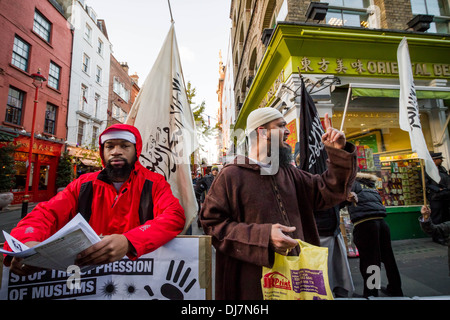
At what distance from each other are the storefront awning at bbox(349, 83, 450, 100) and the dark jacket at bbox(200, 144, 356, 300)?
4096 mm

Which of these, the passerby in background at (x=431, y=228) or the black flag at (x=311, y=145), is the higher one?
the black flag at (x=311, y=145)

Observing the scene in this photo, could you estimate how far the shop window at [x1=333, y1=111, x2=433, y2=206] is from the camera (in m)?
6.10

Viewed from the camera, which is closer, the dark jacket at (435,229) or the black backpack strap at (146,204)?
the black backpack strap at (146,204)

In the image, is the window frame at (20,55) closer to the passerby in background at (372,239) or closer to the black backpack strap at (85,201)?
the black backpack strap at (85,201)

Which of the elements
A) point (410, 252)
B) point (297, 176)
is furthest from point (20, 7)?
point (410, 252)

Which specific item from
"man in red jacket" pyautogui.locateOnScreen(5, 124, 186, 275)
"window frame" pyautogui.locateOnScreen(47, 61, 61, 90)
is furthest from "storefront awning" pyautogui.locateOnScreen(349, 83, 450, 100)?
"window frame" pyautogui.locateOnScreen(47, 61, 61, 90)

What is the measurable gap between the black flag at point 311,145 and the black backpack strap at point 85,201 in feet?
7.67

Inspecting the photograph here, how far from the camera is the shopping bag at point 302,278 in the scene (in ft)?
3.89

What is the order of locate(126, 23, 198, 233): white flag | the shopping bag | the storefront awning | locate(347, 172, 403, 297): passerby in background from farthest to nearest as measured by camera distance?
the storefront awning
locate(347, 172, 403, 297): passerby in background
locate(126, 23, 198, 233): white flag
the shopping bag

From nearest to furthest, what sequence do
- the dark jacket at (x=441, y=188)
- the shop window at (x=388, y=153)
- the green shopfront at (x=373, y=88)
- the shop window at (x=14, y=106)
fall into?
the dark jacket at (x=441, y=188)
the green shopfront at (x=373, y=88)
the shop window at (x=388, y=153)
the shop window at (x=14, y=106)

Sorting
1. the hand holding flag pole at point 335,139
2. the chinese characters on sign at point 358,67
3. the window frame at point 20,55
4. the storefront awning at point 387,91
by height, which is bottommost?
the hand holding flag pole at point 335,139

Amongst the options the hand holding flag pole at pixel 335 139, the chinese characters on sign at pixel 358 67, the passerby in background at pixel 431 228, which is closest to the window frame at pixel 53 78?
the chinese characters on sign at pixel 358 67

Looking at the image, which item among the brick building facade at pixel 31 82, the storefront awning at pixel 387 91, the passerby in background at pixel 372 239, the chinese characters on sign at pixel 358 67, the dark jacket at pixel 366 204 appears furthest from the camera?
the brick building facade at pixel 31 82

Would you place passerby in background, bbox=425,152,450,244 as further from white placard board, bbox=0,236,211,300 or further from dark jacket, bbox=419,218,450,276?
white placard board, bbox=0,236,211,300
